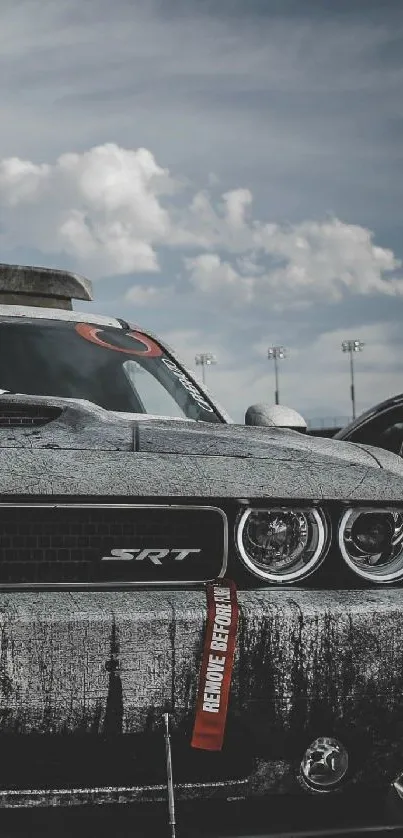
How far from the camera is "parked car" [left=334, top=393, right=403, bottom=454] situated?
3.15 metres

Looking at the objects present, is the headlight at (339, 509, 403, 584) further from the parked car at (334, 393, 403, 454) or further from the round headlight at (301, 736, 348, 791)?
the parked car at (334, 393, 403, 454)

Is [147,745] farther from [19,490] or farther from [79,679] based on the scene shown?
[19,490]

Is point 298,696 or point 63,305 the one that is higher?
point 63,305

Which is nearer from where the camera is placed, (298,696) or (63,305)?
(298,696)

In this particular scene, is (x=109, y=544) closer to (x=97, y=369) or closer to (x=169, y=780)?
(x=169, y=780)

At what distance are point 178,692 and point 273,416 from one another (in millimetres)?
1817

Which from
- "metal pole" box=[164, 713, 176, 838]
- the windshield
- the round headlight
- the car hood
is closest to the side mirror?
the windshield

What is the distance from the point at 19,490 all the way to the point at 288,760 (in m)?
0.79

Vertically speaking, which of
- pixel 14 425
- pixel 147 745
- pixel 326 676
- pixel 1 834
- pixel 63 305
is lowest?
pixel 1 834

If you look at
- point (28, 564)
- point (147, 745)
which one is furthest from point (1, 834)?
point (28, 564)

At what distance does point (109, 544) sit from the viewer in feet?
6.78

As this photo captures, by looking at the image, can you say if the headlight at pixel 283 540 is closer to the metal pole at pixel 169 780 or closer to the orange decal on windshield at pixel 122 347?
the metal pole at pixel 169 780

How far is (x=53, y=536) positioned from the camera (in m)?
2.05

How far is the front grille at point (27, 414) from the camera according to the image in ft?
7.57
